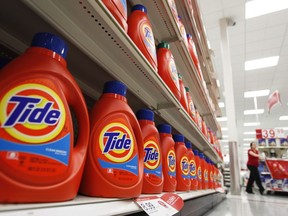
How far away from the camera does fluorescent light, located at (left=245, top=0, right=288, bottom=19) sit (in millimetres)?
4055

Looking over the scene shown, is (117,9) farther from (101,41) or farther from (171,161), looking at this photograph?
(171,161)

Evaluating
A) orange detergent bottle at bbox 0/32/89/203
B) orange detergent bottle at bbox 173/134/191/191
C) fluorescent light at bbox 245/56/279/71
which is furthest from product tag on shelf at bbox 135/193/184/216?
fluorescent light at bbox 245/56/279/71

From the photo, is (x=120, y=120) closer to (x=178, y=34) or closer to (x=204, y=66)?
(x=178, y=34)

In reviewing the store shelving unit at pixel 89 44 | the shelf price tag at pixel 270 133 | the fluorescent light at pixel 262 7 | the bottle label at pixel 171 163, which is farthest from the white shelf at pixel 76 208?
the shelf price tag at pixel 270 133

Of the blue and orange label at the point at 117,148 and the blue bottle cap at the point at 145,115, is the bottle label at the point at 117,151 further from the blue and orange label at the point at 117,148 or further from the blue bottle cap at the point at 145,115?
the blue bottle cap at the point at 145,115

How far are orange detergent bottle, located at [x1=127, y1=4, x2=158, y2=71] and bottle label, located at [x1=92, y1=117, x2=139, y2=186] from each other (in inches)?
16.5

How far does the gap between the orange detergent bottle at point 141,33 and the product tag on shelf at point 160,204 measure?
24.7 inches

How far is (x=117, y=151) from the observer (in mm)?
713

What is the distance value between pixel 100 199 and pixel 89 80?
2.20 ft

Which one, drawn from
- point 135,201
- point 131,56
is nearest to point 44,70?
point 131,56

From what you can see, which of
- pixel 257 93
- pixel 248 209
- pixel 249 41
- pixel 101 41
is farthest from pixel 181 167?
pixel 257 93

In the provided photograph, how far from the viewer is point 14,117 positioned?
1.52 ft

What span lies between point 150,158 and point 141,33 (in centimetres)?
61

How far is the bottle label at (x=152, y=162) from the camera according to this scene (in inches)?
37.7
